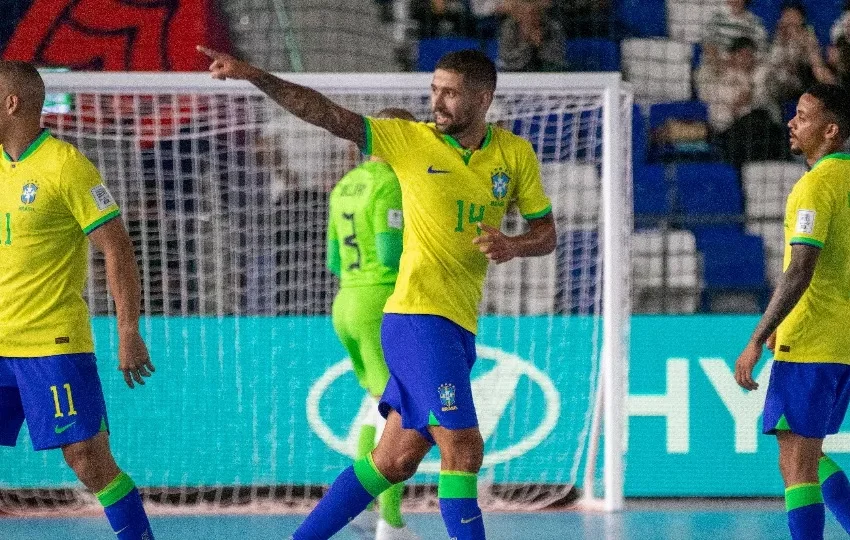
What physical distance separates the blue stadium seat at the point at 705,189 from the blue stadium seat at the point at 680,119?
0.30 m

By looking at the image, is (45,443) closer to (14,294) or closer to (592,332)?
(14,294)

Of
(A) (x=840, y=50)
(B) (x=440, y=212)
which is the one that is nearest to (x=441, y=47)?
(A) (x=840, y=50)

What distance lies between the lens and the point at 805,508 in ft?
14.3

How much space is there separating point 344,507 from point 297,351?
282 centimetres

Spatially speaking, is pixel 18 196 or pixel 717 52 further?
pixel 717 52

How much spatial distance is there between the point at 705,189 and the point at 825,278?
431cm

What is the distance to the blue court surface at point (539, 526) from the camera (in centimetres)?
595

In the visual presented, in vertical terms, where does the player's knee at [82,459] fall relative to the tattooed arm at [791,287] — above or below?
below

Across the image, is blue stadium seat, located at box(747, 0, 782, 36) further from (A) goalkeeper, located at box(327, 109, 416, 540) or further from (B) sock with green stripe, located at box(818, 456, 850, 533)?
(B) sock with green stripe, located at box(818, 456, 850, 533)

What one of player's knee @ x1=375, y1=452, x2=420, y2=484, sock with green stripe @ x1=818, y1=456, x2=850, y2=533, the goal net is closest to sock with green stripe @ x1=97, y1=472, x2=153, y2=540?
player's knee @ x1=375, y1=452, x2=420, y2=484

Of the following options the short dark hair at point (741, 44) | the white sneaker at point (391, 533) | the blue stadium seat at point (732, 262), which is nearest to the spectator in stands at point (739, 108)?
the short dark hair at point (741, 44)

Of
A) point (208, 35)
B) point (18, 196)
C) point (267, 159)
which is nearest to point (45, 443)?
point (18, 196)

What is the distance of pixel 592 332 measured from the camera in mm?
7059

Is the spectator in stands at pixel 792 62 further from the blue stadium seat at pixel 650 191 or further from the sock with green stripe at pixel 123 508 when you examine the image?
the sock with green stripe at pixel 123 508
